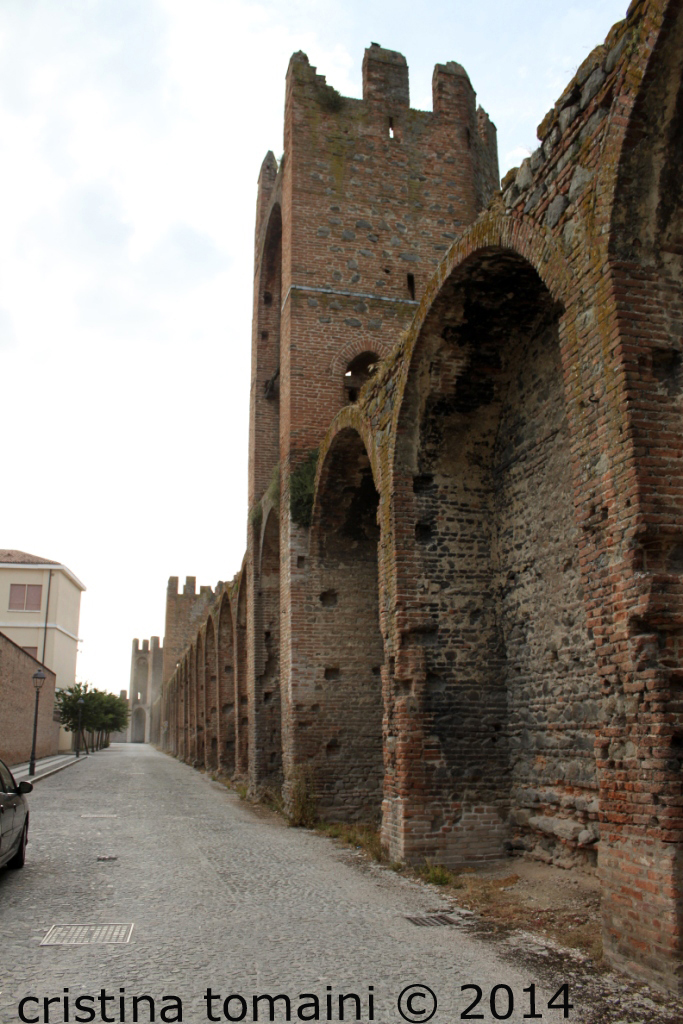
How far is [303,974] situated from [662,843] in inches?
87.0

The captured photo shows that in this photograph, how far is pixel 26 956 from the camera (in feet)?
15.8

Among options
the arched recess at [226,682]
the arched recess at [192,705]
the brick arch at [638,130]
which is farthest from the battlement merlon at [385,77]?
the arched recess at [192,705]

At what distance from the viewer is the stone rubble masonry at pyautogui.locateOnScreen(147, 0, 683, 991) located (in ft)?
16.0

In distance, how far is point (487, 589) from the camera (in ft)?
29.4

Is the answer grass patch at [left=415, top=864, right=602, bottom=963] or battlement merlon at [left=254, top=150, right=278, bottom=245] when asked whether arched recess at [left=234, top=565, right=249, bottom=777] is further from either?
grass patch at [left=415, top=864, right=602, bottom=963]

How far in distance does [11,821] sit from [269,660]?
328 inches

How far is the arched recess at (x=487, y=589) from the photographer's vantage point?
25.3ft

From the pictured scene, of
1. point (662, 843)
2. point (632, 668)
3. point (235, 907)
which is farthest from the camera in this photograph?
point (235, 907)

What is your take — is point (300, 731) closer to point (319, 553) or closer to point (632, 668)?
point (319, 553)

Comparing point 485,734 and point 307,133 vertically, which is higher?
point 307,133

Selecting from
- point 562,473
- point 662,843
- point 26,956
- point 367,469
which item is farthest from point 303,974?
point 367,469

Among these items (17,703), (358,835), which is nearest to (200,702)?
(17,703)

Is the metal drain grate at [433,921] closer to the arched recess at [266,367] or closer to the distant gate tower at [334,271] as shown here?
the distant gate tower at [334,271]

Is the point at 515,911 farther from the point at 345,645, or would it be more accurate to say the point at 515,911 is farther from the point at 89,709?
the point at 89,709
